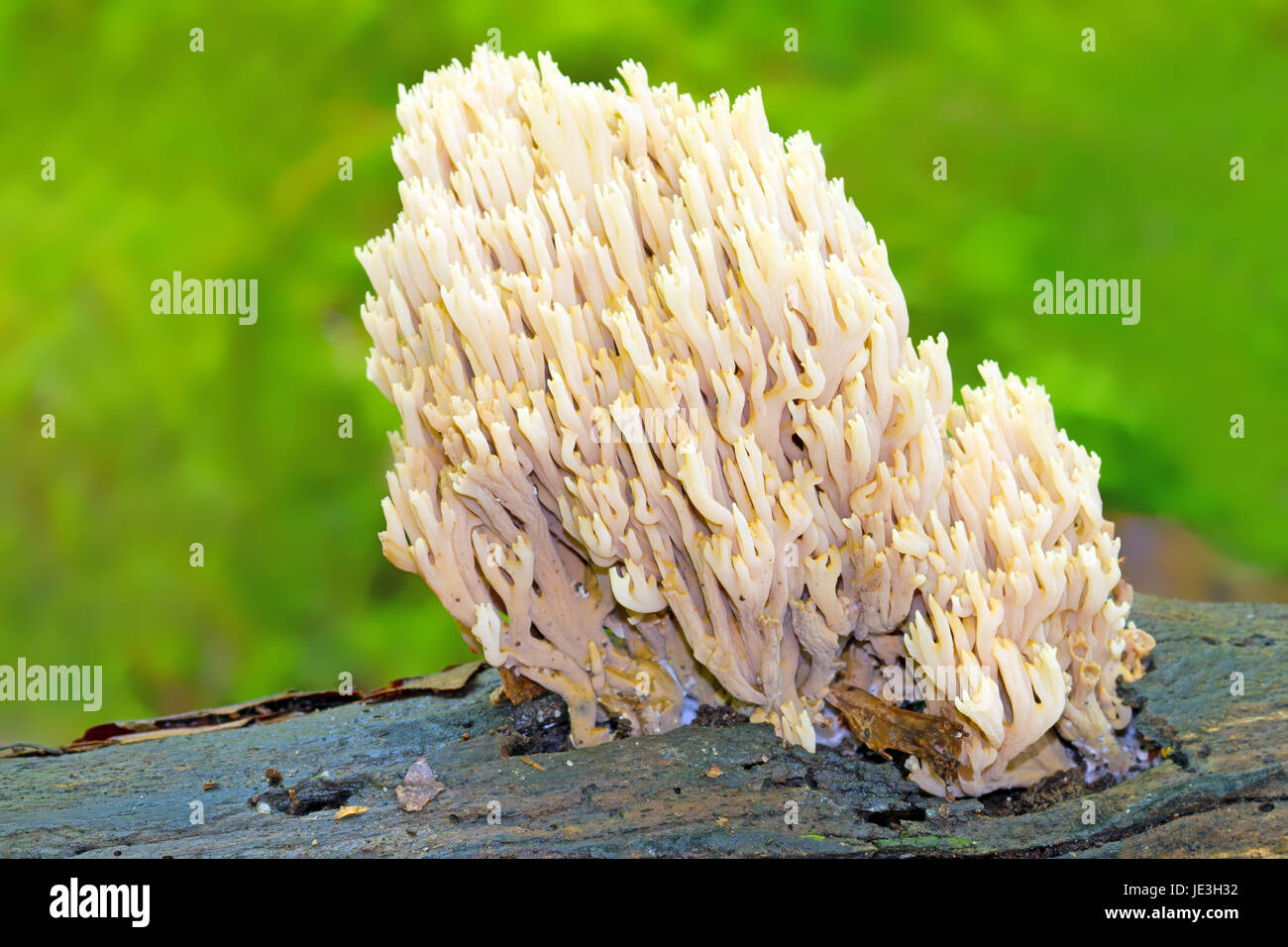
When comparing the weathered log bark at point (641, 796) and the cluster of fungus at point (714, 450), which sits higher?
the cluster of fungus at point (714, 450)

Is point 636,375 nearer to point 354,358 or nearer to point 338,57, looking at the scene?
point 354,358

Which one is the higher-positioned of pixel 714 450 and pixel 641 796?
pixel 714 450

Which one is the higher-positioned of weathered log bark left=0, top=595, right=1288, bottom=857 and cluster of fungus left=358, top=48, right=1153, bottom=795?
cluster of fungus left=358, top=48, right=1153, bottom=795
